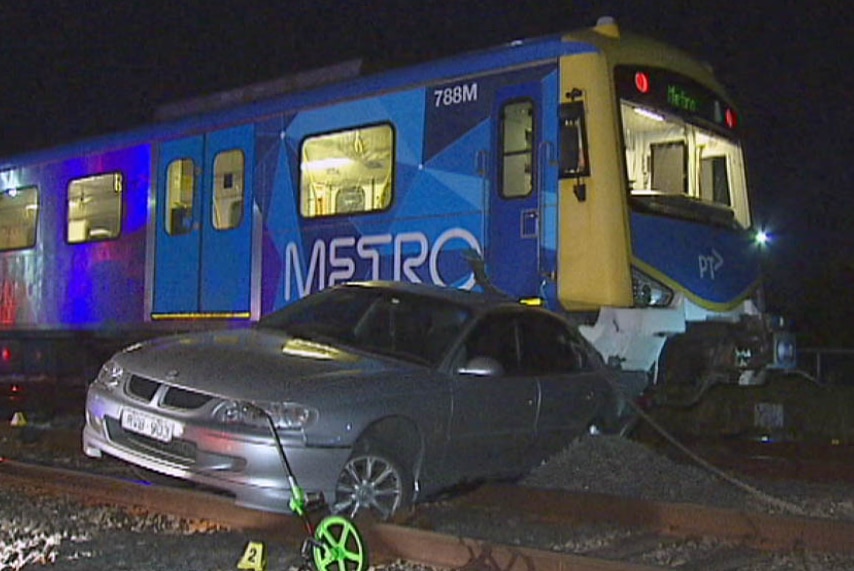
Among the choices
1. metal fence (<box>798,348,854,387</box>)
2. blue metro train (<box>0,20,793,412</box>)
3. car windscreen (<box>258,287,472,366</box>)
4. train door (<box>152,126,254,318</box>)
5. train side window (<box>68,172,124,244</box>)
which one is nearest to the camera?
car windscreen (<box>258,287,472,366</box>)

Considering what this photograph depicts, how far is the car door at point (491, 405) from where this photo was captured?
7891mm

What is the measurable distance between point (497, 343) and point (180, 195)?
6566mm

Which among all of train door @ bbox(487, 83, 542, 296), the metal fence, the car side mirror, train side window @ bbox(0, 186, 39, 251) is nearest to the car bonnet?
the car side mirror

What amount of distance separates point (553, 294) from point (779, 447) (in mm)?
2805

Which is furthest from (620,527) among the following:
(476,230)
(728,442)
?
(728,442)

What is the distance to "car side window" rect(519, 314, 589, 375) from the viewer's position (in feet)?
28.7

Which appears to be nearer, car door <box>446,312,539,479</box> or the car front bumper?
the car front bumper

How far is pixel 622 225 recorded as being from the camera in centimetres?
1009

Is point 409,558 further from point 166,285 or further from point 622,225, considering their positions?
point 166,285

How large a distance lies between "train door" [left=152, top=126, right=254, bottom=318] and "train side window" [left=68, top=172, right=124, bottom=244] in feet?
3.26

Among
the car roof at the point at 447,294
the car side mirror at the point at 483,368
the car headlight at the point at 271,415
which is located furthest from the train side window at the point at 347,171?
the car headlight at the point at 271,415

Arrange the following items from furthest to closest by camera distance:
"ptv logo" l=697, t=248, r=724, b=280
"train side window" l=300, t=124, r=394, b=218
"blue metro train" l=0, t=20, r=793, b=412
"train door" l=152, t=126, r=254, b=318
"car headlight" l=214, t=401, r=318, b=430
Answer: "train door" l=152, t=126, r=254, b=318 < "train side window" l=300, t=124, r=394, b=218 < "ptv logo" l=697, t=248, r=724, b=280 < "blue metro train" l=0, t=20, r=793, b=412 < "car headlight" l=214, t=401, r=318, b=430

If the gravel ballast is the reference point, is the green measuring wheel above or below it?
above

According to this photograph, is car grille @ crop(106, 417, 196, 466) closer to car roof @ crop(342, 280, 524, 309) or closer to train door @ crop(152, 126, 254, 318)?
car roof @ crop(342, 280, 524, 309)
